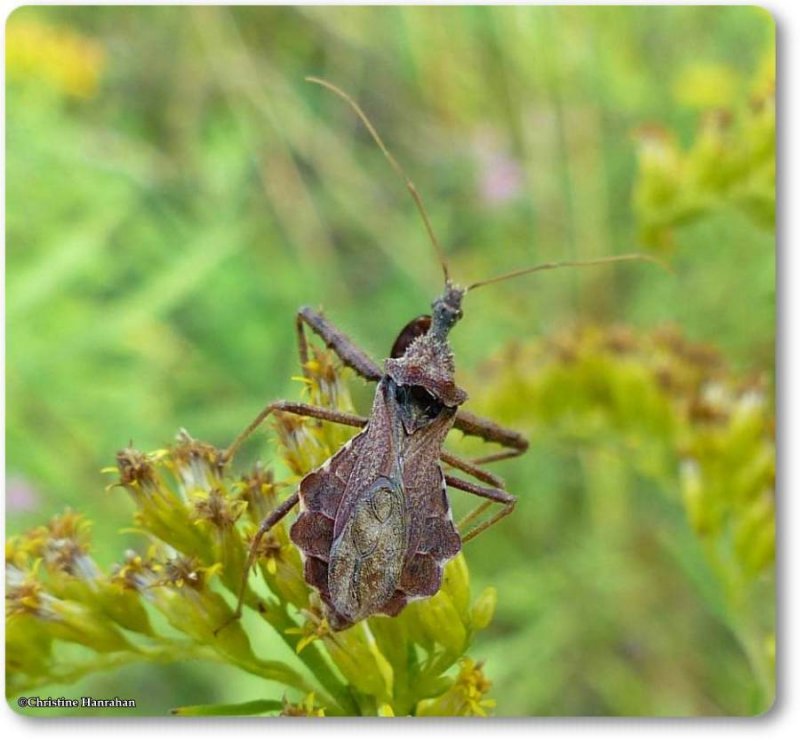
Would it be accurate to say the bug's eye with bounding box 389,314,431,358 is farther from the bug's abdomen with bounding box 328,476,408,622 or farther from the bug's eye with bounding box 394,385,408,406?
the bug's abdomen with bounding box 328,476,408,622

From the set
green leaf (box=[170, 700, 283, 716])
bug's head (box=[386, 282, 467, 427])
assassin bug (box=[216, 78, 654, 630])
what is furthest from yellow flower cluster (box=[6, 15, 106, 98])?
green leaf (box=[170, 700, 283, 716])

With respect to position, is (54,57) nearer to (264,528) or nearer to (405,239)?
(405,239)

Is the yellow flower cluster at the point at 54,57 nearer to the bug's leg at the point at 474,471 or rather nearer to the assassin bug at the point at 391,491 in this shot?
the assassin bug at the point at 391,491

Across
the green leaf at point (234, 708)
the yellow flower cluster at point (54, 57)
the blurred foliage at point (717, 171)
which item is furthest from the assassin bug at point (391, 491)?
the yellow flower cluster at point (54, 57)

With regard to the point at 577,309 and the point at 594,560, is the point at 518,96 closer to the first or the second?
the point at 577,309

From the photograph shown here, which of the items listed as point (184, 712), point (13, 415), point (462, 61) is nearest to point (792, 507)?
point (184, 712)
